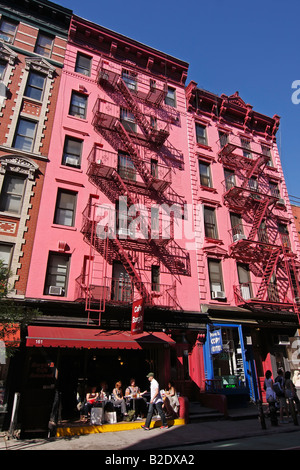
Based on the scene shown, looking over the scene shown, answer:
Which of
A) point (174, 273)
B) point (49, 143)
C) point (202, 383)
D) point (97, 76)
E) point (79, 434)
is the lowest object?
point (79, 434)

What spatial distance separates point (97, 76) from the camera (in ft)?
63.0

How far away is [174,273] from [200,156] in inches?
351

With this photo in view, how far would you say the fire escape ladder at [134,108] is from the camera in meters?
19.1

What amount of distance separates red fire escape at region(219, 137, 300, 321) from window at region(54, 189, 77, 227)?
961 centimetres

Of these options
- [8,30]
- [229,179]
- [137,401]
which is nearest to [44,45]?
[8,30]

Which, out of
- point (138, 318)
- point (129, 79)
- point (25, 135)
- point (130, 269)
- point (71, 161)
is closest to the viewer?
point (138, 318)

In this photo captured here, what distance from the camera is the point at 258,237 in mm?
20312

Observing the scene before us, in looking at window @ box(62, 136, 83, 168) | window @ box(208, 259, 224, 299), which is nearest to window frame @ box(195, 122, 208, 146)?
window @ box(208, 259, 224, 299)

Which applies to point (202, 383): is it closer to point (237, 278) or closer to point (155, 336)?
point (155, 336)

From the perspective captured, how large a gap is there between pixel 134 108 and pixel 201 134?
5.65 metres

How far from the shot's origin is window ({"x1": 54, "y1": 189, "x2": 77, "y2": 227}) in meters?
15.0

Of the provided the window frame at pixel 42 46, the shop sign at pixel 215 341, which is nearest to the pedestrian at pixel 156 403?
the shop sign at pixel 215 341

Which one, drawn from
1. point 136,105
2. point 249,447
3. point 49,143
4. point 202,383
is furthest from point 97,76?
point 249,447

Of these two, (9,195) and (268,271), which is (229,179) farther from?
(9,195)
